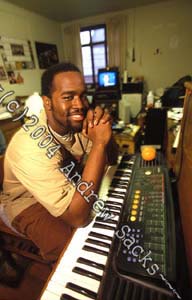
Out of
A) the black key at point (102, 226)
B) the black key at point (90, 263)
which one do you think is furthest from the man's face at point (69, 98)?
the black key at point (90, 263)

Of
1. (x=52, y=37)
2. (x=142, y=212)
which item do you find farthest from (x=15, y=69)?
(x=142, y=212)

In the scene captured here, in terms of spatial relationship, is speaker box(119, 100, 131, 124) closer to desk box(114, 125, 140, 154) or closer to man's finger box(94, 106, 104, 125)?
desk box(114, 125, 140, 154)

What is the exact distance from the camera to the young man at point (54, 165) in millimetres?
656

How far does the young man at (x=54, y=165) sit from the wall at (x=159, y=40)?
4006 millimetres

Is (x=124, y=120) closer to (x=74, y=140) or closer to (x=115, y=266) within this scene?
(x=74, y=140)

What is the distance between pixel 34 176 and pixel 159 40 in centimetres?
448

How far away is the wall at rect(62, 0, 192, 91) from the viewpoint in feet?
12.6

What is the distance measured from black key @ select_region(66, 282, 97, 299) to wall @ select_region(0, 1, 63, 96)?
137 inches

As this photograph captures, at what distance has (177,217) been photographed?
29.1 inches

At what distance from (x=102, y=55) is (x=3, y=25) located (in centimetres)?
226

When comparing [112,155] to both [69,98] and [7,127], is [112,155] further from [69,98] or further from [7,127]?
[7,127]

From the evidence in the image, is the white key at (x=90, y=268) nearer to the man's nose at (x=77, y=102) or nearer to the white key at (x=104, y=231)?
the white key at (x=104, y=231)

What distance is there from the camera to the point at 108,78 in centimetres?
380

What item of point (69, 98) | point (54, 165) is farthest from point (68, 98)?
point (54, 165)
